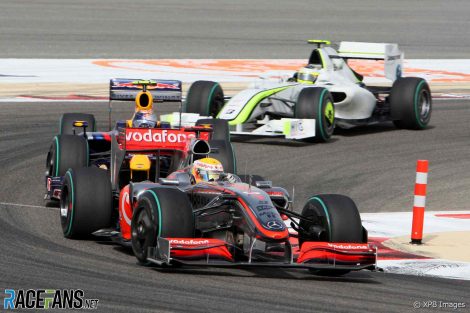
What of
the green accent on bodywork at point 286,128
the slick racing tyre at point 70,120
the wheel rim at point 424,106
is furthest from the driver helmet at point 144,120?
the wheel rim at point 424,106

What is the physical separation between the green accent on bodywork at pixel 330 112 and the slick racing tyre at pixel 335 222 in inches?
368

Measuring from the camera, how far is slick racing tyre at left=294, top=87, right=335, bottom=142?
69.3ft

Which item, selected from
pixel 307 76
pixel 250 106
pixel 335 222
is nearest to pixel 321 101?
pixel 250 106

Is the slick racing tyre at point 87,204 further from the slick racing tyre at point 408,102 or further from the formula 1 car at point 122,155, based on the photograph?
the slick racing tyre at point 408,102

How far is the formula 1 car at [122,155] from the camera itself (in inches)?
509

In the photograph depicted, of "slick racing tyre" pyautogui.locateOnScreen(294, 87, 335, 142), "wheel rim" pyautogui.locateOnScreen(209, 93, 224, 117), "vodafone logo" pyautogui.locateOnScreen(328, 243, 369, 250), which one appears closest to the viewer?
"vodafone logo" pyautogui.locateOnScreen(328, 243, 369, 250)

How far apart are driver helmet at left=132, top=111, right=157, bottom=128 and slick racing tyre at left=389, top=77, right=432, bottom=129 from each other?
8.17m

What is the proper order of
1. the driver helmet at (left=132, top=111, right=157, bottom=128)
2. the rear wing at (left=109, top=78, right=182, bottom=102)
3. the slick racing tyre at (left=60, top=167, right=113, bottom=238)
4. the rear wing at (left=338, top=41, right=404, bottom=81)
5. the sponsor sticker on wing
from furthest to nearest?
the rear wing at (left=338, top=41, right=404, bottom=81), the rear wing at (left=109, top=78, right=182, bottom=102), the driver helmet at (left=132, top=111, right=157, bottom=128), the sponsor sticker on wing, the slick racing tyre at (left=60, top=167, right=113, bottom=238)

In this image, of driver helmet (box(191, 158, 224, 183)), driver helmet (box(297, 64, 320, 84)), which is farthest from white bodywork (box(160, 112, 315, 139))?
driver helmet (box(191, 158, 224, 183))

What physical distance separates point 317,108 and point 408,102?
9.81 ft

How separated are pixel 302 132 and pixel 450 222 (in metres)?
6.24

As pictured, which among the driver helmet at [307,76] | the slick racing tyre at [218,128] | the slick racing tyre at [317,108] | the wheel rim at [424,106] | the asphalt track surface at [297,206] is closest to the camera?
the asphalt track surface at [297,206]

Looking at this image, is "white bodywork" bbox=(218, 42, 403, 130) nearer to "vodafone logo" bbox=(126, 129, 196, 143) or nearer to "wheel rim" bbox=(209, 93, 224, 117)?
"wheel rim" bbox=(209, 93, 224, 117)

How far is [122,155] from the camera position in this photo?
47.3ft
